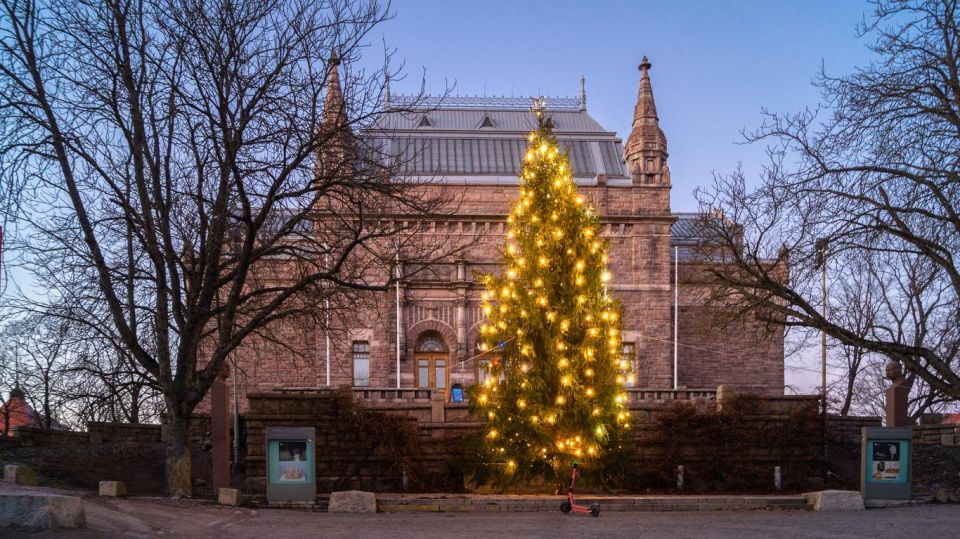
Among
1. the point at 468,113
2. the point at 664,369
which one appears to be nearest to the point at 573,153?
the point at 468,113

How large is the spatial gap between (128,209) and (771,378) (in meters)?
31.5

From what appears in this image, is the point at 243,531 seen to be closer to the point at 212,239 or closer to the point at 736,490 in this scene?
the point at 212,239

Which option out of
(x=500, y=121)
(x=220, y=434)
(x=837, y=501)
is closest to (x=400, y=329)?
(x=500, y=121)

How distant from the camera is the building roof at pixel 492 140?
39469 mm

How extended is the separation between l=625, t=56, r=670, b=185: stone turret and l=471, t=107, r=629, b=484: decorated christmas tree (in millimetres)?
19309

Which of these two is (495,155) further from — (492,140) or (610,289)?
(610,289)

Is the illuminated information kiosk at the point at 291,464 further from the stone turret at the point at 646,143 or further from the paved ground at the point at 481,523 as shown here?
the stone turret at the point at 646,143

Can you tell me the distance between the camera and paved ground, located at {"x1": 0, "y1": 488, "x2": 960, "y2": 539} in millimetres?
10938

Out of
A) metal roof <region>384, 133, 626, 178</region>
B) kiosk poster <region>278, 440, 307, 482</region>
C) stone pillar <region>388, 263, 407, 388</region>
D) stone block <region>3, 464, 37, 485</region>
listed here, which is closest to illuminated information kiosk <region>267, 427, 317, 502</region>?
kiosk poster <region>278, 440, 307, 482</region>

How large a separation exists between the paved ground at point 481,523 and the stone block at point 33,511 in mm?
269

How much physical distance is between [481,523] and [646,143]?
27.3 meters

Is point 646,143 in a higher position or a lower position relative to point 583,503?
higher

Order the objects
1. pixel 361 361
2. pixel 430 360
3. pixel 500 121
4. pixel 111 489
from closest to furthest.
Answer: pixel 111 489
pixel 361 361
pixel 430 360
pixel 500 121

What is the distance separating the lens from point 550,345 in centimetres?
1817
